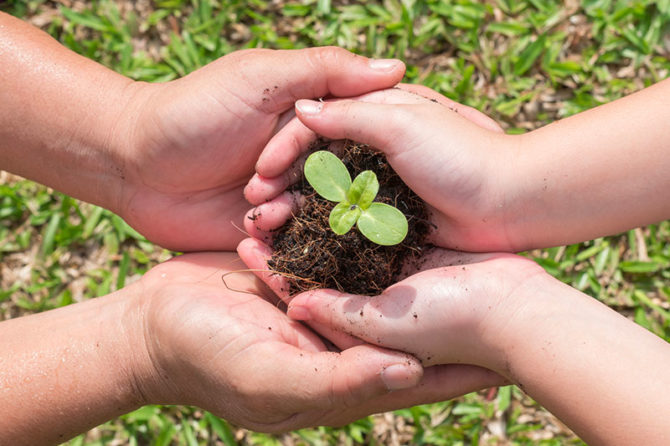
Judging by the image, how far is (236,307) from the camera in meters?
2.27

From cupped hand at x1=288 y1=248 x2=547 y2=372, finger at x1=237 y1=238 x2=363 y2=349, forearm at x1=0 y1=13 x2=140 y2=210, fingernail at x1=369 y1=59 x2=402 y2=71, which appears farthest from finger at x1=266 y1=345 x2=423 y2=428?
forearm at x1=0 y1=13 x2=140 y2=210

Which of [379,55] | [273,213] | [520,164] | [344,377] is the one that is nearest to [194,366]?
[344,377]

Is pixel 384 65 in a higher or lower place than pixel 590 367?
higher

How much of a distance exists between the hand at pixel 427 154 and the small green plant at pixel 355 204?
0.66 feet

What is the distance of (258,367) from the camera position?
208cm

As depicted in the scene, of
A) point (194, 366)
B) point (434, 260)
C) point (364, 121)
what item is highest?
point (364, 121)

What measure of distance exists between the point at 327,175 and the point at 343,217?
18 cm

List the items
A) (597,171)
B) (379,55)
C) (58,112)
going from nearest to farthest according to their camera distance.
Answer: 1. (597,171)
2. (58,112)
3. (379,55)

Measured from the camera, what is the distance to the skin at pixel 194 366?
2092 mm

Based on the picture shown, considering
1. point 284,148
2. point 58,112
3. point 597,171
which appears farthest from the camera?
point 58,112

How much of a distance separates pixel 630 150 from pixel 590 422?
102 cm

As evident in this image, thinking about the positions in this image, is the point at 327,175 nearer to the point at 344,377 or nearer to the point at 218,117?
the point at 218,117

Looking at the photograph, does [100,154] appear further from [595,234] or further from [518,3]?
[518,3]

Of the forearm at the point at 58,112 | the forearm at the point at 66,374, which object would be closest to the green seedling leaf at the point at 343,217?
the forearm at the point at 66,374
